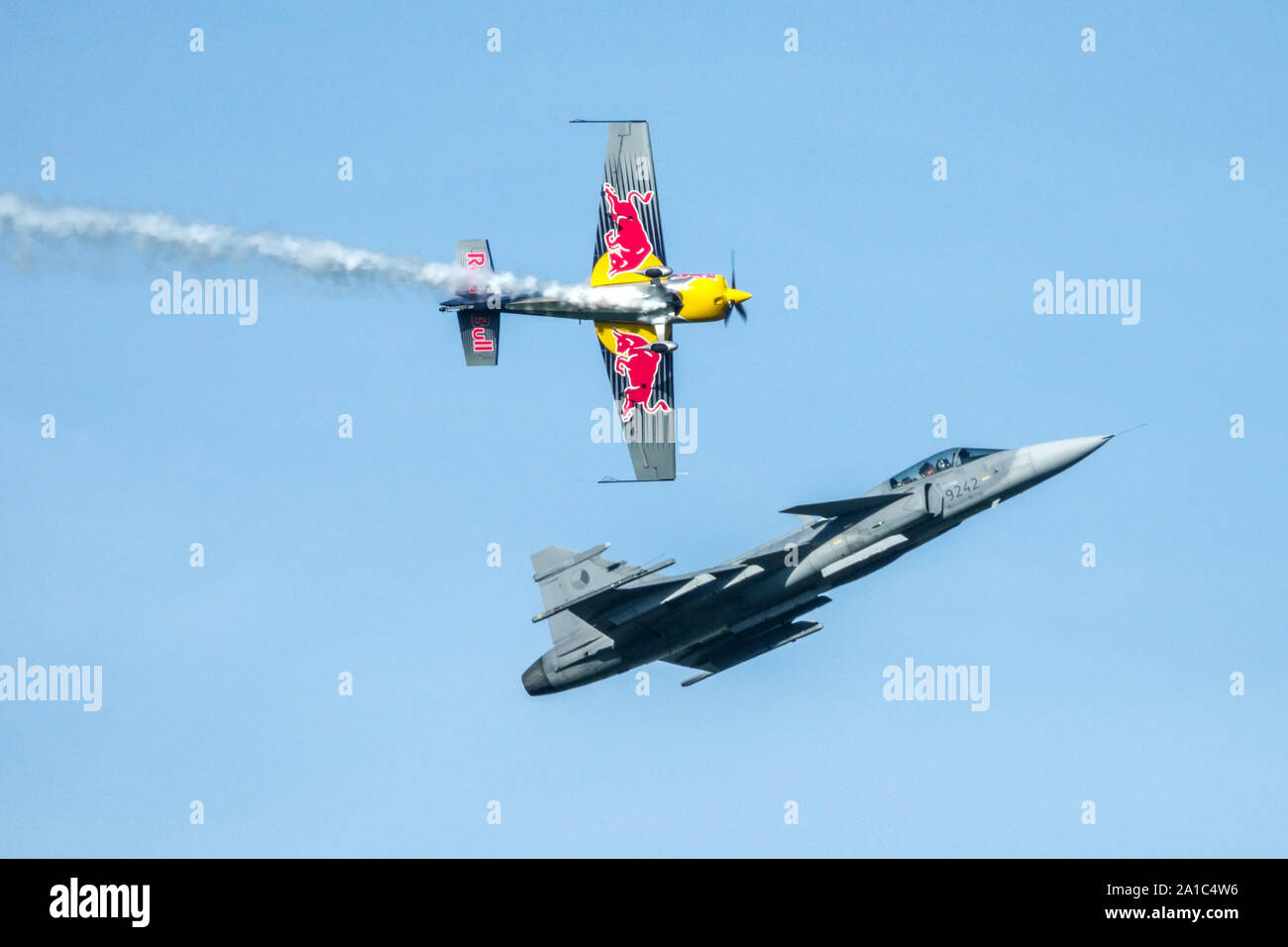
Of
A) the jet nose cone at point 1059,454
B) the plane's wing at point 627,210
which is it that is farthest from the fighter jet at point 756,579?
the plane's wing at point 627,210

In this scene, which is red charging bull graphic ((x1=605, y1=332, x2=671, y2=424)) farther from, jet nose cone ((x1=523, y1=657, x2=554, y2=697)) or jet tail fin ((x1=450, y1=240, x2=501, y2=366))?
jet nose cone ((x1=523, y1=657, x2=554, y2=697))

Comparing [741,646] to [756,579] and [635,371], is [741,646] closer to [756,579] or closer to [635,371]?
[756,579]

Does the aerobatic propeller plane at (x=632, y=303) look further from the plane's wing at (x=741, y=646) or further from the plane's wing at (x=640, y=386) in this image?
the plane's wing at (x=741, y=646)

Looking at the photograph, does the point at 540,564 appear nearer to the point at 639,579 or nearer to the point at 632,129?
the point at 639,579

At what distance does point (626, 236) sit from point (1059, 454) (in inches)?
622

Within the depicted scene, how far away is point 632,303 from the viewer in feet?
195

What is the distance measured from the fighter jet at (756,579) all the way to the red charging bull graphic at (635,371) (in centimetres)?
587

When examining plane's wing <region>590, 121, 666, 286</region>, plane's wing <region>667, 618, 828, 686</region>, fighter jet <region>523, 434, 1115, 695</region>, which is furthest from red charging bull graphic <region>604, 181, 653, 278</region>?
plane's wing <region>667, 618, 828, 686</region>

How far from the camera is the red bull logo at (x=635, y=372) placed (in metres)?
61.0

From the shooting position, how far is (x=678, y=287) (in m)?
59.2

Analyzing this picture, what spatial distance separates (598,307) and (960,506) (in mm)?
13035

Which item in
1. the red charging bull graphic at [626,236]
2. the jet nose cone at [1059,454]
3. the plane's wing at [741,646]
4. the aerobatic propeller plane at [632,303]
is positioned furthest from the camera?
the red charging bull graphic at [626,236]

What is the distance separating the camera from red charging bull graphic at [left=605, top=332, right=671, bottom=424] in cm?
6100
